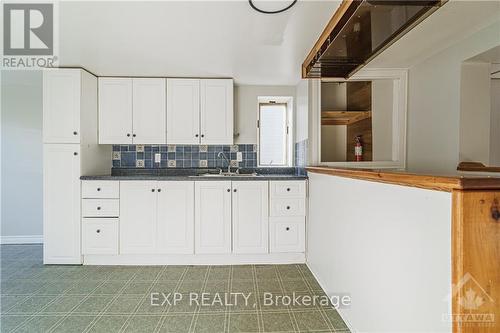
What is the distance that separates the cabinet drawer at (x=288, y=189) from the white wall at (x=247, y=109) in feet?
2.76

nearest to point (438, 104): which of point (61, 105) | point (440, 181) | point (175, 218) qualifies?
point (440, 181)

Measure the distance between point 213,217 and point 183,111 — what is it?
49.6 inches

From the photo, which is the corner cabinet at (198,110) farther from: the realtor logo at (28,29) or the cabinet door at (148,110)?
the realtor logo at (28,29)

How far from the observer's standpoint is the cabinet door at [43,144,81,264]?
8.42ft

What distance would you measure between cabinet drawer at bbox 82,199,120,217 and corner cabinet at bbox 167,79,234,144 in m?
0.89

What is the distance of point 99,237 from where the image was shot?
2592 millimetres

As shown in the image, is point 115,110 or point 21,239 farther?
point 21,239

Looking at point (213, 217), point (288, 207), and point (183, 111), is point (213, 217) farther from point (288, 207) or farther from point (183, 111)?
point (183, 111)

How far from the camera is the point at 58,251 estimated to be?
2588 mm

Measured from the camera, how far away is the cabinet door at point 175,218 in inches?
103

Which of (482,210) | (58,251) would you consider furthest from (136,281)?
(482,210)

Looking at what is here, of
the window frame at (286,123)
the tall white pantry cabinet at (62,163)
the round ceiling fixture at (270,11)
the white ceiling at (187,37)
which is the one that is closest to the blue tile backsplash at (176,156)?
the window frame at (286,123)

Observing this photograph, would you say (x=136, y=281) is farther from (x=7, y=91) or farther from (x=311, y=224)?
(x=7, y=91)

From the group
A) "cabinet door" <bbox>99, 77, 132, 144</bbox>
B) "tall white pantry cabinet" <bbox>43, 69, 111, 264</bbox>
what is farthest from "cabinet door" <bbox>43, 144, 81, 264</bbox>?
"cabinet door" <bbox>99, 77, 132, 144</bbox>
